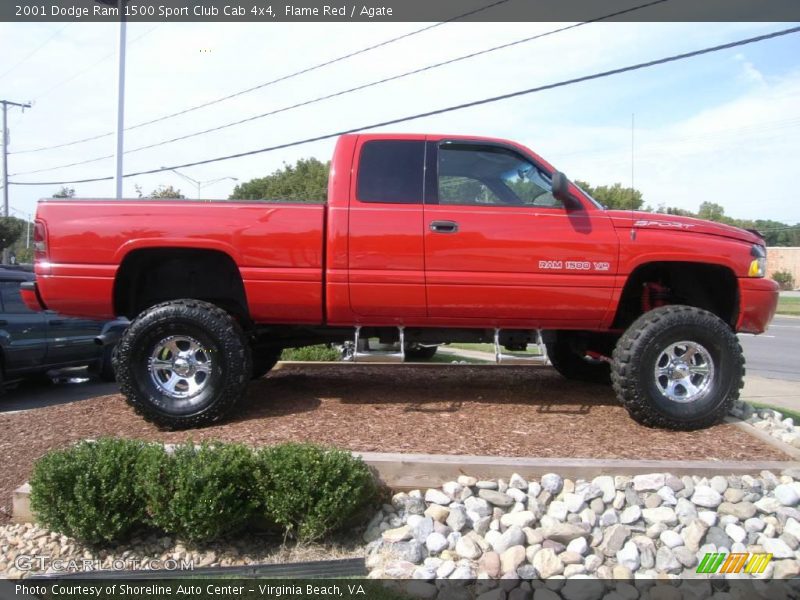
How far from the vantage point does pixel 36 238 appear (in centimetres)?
475

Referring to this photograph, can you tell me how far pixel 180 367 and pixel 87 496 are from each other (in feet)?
4.86

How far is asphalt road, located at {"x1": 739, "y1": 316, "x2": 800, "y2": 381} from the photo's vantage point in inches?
500

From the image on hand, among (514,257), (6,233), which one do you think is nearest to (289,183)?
(6,233)

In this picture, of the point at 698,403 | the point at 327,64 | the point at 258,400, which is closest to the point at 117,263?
the point at 258,400

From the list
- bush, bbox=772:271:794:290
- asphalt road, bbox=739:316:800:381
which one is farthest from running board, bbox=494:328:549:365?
bush, bbox=772:271:794:290

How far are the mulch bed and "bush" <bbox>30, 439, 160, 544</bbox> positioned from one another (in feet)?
2.09

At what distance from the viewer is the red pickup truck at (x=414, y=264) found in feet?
15.7

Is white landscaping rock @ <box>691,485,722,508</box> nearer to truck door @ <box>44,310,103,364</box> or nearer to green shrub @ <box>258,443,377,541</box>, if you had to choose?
green shrub @ <box>258,443,377,541</box>

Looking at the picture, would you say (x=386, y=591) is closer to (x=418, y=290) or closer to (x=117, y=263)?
(x=418, y=290)

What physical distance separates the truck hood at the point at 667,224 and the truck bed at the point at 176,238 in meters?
2.29

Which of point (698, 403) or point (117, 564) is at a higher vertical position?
point (698, 403)

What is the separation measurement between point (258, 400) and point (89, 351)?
17.9 feet

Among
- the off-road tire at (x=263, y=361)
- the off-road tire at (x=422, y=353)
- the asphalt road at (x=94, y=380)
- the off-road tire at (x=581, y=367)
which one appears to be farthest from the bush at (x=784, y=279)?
the off-road tire at (x=263, y=361)

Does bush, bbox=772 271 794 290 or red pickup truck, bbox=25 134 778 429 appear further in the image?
bush, bbox=772 271 794 290
